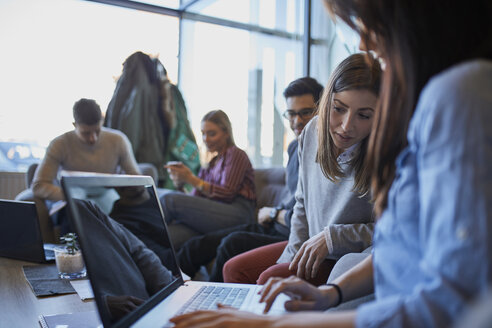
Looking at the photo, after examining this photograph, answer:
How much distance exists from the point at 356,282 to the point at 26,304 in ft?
2.52

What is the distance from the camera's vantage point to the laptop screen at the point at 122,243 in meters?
0.69

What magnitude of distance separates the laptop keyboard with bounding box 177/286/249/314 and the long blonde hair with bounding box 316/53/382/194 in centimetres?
46

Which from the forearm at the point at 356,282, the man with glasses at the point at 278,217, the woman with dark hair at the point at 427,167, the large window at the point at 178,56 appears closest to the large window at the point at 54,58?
the large window at the point at 178,56

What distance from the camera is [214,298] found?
2.93 ft

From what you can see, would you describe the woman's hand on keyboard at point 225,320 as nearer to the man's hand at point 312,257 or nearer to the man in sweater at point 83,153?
the man's hand at point 312,257

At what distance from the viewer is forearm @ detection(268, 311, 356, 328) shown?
503 mm

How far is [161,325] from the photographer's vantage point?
0.73m

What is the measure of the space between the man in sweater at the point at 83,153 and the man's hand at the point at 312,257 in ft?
6.09

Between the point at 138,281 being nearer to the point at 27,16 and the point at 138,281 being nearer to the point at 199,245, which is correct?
the point at 199,245

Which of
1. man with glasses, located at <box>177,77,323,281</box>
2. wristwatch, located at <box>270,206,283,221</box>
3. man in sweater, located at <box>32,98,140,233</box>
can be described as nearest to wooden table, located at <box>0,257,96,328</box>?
man with glasses, located at <box>177,77,323,281</box>

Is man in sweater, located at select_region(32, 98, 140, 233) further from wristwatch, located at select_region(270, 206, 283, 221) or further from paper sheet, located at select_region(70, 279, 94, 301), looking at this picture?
paper sheet, located at select_region(70, 279, 94, 301)

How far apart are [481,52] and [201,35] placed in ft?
14.2

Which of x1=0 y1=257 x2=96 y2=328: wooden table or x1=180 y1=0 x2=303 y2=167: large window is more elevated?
x1=180 y1=0 x2=303 y2=167: large window

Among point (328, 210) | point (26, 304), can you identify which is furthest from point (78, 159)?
point (328, 210)
